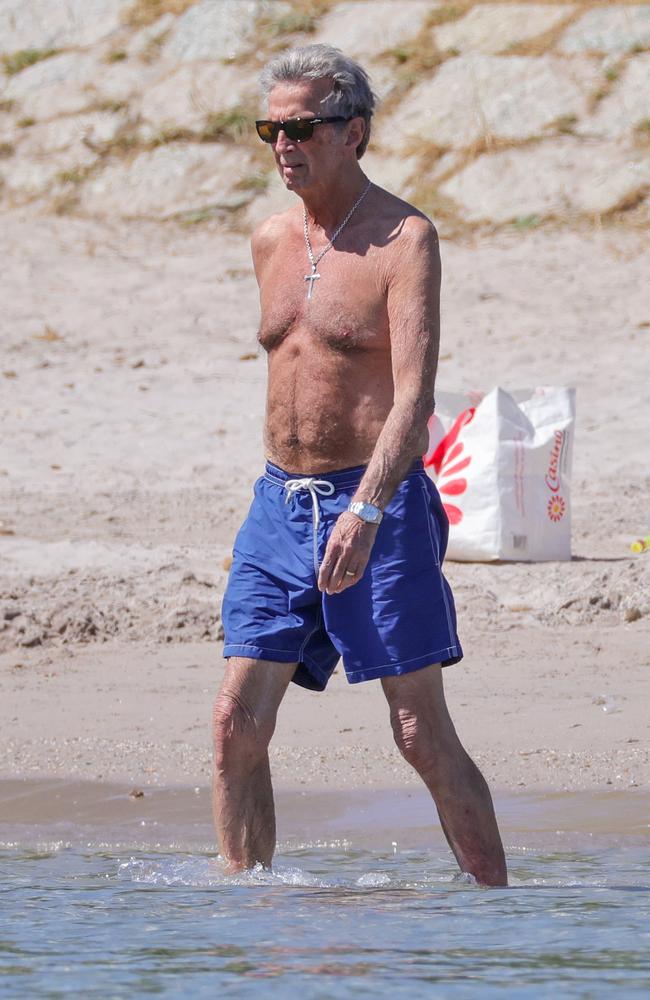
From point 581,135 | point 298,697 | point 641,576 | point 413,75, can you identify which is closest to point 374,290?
point 298,697

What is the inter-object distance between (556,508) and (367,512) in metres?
3.80

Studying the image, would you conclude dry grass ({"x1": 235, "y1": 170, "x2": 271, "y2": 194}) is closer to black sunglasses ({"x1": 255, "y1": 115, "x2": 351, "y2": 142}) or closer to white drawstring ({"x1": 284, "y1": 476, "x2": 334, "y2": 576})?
black sunglasses ({"x1": 255, "y1": 115, "x2": 351, "y2": 142})

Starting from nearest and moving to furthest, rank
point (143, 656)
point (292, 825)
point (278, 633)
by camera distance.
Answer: point (278, 633), point (292, 825), point (143, 656)

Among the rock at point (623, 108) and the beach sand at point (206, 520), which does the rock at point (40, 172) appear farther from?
the rock at point (623, 108)

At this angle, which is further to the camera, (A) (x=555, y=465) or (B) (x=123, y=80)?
(B) (x=123, y=80)

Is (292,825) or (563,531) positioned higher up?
(292,825)

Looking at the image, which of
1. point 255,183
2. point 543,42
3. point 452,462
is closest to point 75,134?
point 255,183

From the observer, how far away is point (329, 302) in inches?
152

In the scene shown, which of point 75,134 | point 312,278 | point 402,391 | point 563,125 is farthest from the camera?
point 75,134

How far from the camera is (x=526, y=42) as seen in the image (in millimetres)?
14719

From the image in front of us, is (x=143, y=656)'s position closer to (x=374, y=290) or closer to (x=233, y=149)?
(x=374, y=290)

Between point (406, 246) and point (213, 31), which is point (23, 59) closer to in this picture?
point (213, 31)

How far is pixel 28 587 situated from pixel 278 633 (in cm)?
331

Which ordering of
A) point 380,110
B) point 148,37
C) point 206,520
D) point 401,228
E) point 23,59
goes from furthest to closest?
point 23,59, point 148,37, point 380,110, point 206,520, point 401,228
